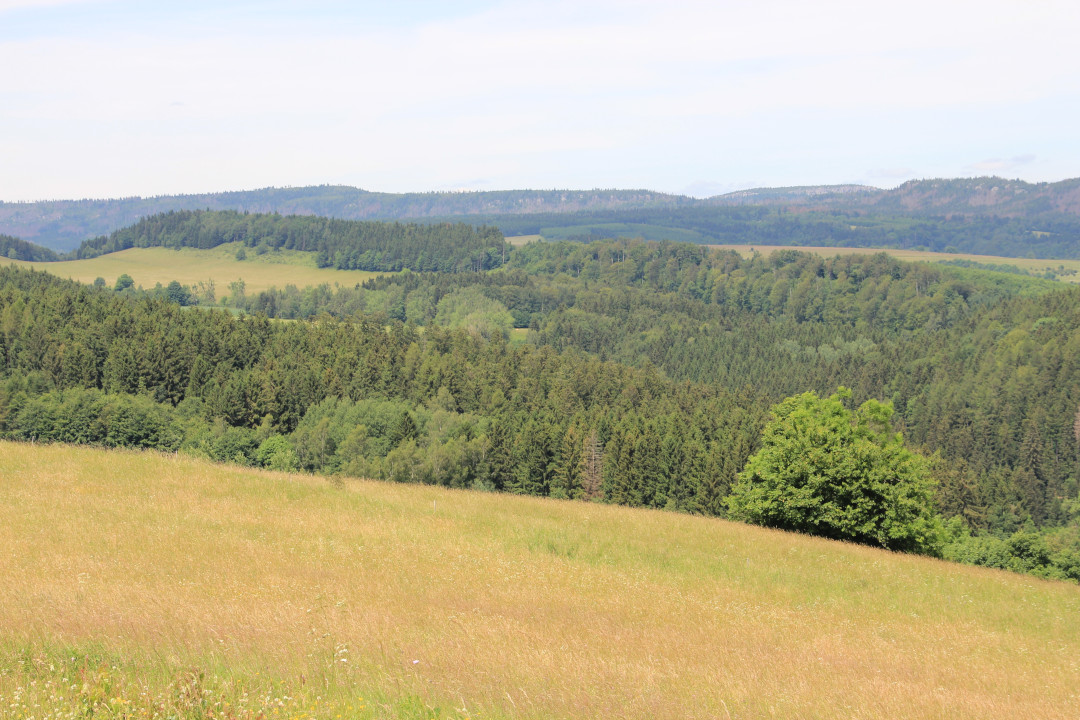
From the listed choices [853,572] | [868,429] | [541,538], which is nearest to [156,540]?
[541,538]

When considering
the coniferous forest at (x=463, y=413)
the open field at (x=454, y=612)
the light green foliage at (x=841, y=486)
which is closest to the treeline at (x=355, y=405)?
the coniferous forest at (x=463, y=413)

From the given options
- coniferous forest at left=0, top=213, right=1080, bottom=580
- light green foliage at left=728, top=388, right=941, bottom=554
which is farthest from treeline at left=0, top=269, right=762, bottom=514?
light green foliage at left=728, top=388, right=941, bottom=554

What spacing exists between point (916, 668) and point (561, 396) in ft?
A: 327

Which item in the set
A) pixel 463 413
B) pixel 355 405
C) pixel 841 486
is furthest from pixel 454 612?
pixel 463 413

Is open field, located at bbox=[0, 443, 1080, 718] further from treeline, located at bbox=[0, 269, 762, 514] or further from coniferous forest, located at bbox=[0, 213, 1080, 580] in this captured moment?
treeline, located at bbox=[0, 269, 762, 514]

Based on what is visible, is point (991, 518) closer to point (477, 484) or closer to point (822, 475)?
point (477, 484)

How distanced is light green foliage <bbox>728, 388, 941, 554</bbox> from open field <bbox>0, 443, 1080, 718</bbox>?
6.60 metres

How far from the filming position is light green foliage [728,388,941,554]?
35.6 m

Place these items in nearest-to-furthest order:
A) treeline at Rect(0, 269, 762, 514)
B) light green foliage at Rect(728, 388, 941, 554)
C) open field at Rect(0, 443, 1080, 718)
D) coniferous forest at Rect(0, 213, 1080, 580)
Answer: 1. open field at Rect(0, 443, 1080, 718)
2. light green foliage at Rect(728, 388, 941, 554)
3. coniferous forest at Rect(0, 213, 1080, 580)
4. treeline at Rect(0, 269, 762, 514)

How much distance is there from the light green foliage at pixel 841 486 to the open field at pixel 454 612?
6.60 metres

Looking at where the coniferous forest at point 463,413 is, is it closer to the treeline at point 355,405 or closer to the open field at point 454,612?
the treeline at point 355,405

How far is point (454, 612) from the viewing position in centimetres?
1579

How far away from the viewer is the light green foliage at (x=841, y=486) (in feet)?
117

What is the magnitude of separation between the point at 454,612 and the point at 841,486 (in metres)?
24.6
